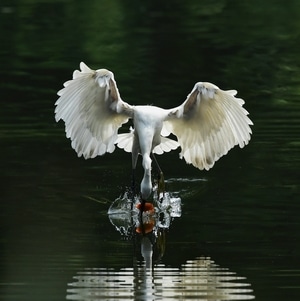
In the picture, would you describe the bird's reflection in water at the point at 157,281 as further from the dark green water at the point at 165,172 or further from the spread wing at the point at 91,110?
the spread wing at the point at 91,110

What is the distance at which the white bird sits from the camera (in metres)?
11.7

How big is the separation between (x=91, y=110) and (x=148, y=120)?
1.88 ft

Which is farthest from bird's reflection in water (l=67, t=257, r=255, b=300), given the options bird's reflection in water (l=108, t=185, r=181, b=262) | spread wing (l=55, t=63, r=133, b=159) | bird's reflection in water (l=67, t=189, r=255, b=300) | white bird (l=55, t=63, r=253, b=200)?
spread wing (l=55, t=63, r=133, b=159)

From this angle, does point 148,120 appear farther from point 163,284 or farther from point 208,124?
point 163,284

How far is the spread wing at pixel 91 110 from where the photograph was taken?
1175 centimetres

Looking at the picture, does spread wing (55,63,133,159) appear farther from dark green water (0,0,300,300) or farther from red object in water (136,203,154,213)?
red object in water (136,203,154,213)

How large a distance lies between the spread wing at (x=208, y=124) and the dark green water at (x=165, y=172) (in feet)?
1.20

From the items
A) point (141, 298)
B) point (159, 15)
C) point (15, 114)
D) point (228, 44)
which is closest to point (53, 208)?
point (141, 298)

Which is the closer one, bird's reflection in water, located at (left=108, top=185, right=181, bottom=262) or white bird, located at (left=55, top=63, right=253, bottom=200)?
bird's reflection in water, located at (left=108, top=185, right=181, bottom=262)

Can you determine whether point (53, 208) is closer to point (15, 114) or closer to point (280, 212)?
point (280, 212)

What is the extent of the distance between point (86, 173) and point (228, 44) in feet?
32.5

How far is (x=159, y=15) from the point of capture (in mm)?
26156

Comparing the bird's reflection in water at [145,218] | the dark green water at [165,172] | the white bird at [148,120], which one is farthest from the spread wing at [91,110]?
the bird's reflection in water at [145,218]

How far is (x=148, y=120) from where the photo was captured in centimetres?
1200
